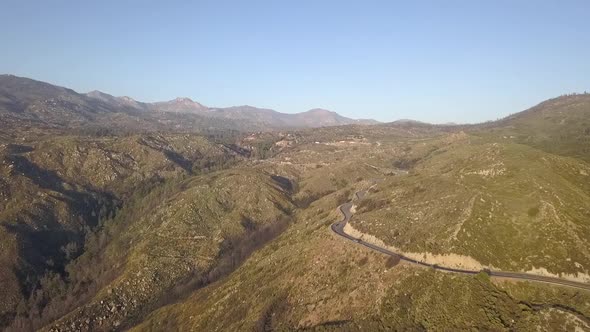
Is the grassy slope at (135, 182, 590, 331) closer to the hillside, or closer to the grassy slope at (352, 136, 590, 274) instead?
the hillside

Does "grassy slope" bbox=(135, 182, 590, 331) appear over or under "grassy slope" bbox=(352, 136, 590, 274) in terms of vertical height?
under

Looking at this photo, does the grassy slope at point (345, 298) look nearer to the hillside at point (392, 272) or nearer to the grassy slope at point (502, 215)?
the hillside at point (392, 272)

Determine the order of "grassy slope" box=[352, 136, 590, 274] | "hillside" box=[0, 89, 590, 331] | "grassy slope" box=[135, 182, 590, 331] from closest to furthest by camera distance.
A: 1. "grassy slope" box=[135, 182, 590, 331]
2. "hillside" box=[0, 89, 590, 331]
3. "grassy slope" box=[352, 136, 590, 274]

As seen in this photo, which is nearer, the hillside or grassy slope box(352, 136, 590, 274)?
the hillside

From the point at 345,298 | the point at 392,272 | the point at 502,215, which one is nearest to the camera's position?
the point at 392,272

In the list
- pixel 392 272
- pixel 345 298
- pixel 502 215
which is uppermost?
pixel 502 215

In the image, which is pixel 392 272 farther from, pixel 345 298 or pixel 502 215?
pixel 502 215

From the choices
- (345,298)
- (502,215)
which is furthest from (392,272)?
(502,215)

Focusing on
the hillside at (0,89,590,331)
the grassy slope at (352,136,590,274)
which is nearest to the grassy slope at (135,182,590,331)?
the hillside at (0,89,590,331)

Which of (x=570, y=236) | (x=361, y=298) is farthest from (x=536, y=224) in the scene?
(x=361, y=298)

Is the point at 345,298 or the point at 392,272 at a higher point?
the point at 392,272

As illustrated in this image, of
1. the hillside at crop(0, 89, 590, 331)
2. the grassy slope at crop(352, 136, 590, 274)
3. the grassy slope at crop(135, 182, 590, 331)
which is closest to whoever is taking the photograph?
the grassy slope at crop(135, 182, 590, 331)

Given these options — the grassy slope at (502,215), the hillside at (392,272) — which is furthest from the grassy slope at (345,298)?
the grassy slope at (502,215)
